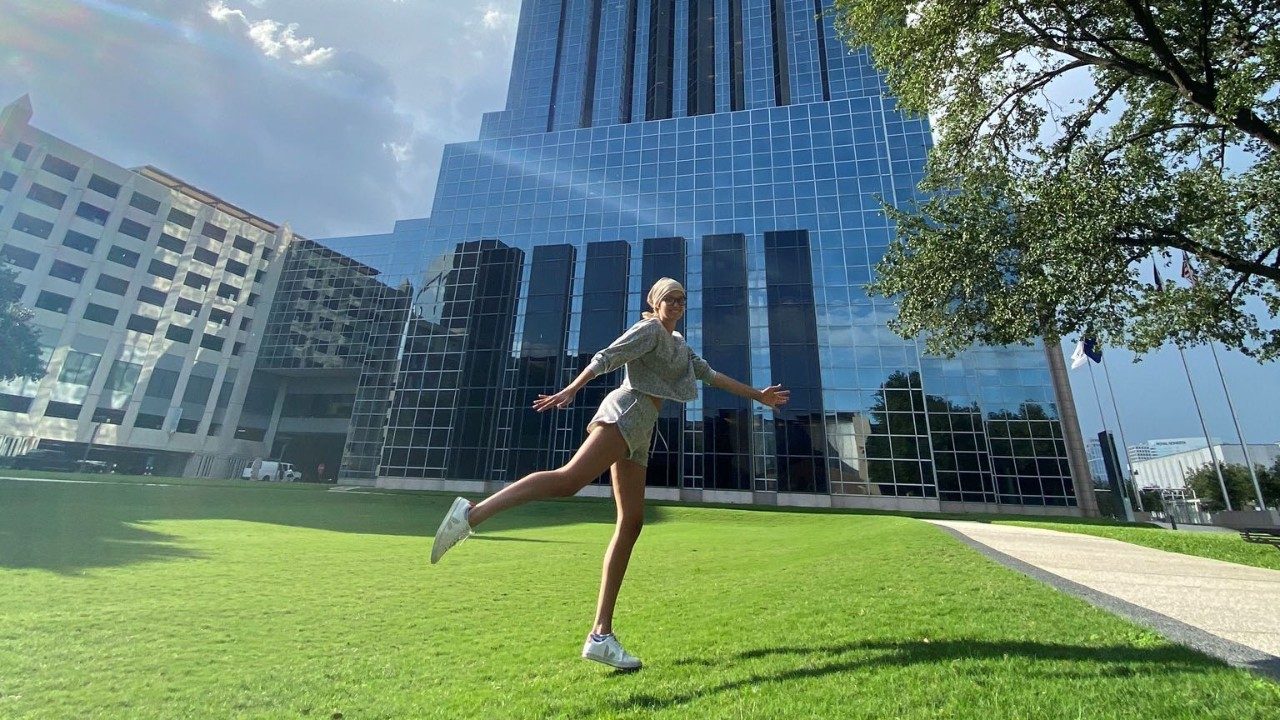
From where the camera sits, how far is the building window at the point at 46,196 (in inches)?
2046

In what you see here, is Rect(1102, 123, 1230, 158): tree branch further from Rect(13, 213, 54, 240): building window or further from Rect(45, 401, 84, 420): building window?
Rect(13, 213, 54, 240): building window

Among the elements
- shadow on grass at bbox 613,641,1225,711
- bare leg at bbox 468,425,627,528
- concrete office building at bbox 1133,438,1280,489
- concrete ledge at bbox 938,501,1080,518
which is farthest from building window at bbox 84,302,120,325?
concrete office building at bbox 1133,438,1280,489

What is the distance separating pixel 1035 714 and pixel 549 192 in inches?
2056

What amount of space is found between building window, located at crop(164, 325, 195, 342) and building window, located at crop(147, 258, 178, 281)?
219 inches

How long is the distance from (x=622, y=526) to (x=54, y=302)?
74.1 m

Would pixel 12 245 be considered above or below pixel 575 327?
above

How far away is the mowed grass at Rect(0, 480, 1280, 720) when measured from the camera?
8.64 feet

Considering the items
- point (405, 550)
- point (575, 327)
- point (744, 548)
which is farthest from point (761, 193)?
point (405, 550)

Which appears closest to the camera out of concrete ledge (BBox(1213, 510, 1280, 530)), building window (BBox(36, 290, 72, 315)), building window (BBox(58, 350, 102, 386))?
building window (BBox(36, 290, 72, 315))

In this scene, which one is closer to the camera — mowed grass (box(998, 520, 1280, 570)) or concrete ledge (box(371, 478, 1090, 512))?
mowed grass (box(998, 520, 1280, 570))

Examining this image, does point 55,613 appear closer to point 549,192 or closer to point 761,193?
point 761,193

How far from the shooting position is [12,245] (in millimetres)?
50438

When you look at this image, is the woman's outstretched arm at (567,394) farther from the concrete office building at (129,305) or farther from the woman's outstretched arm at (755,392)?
the concrete office building at (129,305)

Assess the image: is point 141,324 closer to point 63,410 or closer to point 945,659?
point 63,410
